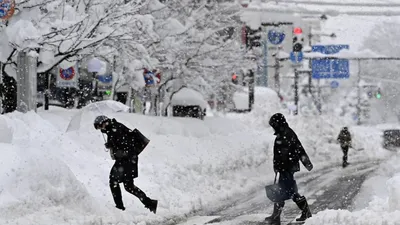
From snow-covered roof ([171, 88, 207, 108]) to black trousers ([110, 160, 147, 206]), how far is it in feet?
45.2

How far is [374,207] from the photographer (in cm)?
966

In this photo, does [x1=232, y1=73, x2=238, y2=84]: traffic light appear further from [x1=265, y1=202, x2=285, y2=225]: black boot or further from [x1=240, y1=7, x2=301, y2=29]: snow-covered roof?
[x1=265, y1=202, x2=285, y2=225]: black boot

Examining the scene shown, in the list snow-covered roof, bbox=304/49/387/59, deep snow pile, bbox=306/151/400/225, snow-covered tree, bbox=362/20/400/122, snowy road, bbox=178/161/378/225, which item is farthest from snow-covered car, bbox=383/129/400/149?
snow-covered tree, bbox=362/20/400/122

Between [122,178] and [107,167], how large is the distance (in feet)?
11.8

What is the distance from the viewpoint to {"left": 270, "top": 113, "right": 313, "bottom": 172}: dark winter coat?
34.4 ft

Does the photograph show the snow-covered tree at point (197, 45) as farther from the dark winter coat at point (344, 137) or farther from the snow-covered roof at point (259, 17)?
the snow-covered roof at point (259, 17)

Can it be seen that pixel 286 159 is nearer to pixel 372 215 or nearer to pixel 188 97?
pixel 372 215

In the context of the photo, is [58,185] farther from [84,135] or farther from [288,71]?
[288,71]

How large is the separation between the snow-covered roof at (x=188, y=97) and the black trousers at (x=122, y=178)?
13.8m

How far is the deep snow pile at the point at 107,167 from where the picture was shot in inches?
379

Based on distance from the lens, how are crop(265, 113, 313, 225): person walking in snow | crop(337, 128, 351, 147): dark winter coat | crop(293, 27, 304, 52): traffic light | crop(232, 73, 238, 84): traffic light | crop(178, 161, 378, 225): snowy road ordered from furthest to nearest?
crop(293, 27, 304, 52): traffic light → crop(232, 73, 238, 84): traffic light → crop(337, 128, 351, 147): dark winter coat → crop(178, 161, 378, 225): snowy road → crop(265, 113, 313, 225): person walking in snow

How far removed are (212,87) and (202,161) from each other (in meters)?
9.10

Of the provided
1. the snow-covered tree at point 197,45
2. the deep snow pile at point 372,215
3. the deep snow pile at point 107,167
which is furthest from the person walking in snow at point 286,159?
the snow-covered tree at point 197,45

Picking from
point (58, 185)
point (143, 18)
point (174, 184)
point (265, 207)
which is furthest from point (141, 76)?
point (58, 185)
